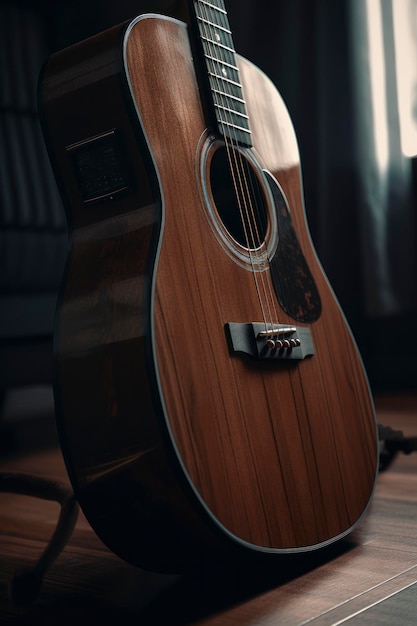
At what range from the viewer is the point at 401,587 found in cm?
65

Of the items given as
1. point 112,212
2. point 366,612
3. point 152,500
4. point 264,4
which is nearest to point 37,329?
point 112,212

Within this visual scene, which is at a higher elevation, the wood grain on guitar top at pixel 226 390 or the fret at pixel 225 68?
the fret at pixel 225 68

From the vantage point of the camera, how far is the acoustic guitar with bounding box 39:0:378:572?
64 centimetres

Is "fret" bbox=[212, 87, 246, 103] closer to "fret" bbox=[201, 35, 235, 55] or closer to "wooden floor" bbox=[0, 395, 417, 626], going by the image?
"fret" bbox=[201, 35, 235, 55]

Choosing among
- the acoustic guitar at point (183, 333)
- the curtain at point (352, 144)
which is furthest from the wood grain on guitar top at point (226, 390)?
the curtain at point (352, 144)

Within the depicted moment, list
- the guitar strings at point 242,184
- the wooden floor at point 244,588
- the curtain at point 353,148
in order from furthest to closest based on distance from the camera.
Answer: the curtain at point 353,148
the guitar strings at point 242,184
the wooden floor at point 244,588

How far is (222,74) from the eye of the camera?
85 cm

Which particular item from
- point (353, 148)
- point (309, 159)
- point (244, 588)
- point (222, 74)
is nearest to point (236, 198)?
point (222, 74)

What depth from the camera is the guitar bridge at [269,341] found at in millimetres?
705

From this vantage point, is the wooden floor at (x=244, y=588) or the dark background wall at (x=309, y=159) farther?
the dark background wall at (x=309, y=159)

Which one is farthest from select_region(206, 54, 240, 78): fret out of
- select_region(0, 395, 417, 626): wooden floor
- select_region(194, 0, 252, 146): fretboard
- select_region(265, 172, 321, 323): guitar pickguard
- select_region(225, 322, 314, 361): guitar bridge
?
select_region(0, 395, 417, 626): wooden floor

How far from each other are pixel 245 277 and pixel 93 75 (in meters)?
0.25

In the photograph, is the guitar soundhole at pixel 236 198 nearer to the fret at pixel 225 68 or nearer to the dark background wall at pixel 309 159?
the fret at pixel 225 68

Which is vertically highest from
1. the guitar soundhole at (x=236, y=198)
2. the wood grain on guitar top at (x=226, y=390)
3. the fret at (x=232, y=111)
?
the fret at (x=232, y=111)
